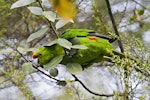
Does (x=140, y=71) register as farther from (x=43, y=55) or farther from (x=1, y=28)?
(x=1, y=28)

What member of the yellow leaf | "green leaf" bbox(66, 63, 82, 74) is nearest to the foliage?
"green leaf" bbox(66, 63, 82, 74)

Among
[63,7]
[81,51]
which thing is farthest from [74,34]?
[63,7]

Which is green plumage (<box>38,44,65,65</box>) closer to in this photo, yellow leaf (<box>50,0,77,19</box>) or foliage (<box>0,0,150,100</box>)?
foliage (<box>0,0,150,100</box>)

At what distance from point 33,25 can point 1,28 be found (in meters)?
0.15

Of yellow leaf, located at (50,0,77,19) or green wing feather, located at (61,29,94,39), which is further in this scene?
green wing feather, located at (61,29,94,39)

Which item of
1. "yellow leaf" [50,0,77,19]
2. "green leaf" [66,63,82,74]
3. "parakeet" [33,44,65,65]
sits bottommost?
"green leaf" [66,63,82,74]

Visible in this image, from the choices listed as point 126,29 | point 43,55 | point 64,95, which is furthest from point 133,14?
point 43,55

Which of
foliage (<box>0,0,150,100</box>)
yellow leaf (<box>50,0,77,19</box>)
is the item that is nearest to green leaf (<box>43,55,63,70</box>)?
foliage (<box>0,0,150,100</box>)

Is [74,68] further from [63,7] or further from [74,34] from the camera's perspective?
[63,7]

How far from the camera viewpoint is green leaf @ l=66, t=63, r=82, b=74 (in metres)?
0.54

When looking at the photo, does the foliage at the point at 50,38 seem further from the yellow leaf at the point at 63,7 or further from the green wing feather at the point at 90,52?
the yellow leaf at the point at 63,7

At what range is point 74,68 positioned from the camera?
0.55m

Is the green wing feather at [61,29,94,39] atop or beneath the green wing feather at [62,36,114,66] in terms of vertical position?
atop

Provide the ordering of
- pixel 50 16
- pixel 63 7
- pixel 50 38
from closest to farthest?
1. pixel 63 7
2. pixel 50 16
3. pixel 50 38
